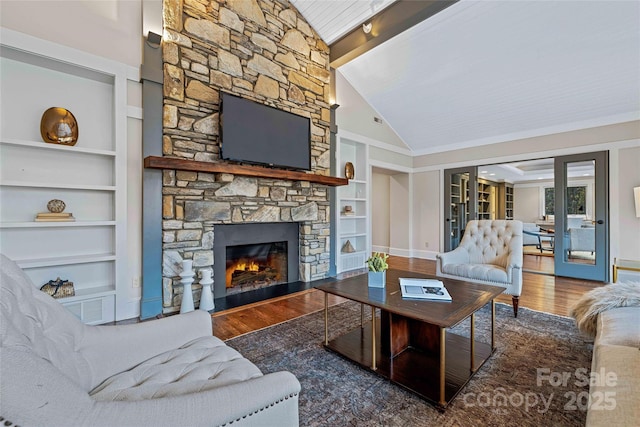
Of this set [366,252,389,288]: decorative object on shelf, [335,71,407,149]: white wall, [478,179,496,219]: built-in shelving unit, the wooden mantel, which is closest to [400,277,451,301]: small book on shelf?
[366,252,389,288]: decorative object on shelf

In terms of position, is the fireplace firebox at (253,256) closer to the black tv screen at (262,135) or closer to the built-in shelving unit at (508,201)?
the black tv screen at (262,135)

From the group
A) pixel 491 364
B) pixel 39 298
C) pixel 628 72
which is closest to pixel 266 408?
pixel 39 298

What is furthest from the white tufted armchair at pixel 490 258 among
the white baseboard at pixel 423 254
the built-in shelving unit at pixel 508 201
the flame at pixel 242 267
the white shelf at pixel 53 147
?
the built-in shelving unit at pixel 508 201

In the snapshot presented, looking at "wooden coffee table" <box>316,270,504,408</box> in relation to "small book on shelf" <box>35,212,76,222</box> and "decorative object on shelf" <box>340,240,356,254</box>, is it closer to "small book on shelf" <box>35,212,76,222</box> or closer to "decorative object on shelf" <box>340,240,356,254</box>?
"small book on shelf" <box>35,212,76,222</box>

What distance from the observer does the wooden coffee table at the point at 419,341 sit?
1596 millimetres

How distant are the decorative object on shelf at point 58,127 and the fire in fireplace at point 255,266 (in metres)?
1.86

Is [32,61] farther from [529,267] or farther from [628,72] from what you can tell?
[529,267]

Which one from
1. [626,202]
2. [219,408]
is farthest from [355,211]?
[219,408]

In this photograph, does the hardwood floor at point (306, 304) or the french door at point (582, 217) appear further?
the french door at point (582, 217)

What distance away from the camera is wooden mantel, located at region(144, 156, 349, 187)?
262 cm

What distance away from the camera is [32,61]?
2.40m

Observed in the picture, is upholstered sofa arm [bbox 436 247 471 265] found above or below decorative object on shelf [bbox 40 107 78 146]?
below

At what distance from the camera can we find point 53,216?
2410mm

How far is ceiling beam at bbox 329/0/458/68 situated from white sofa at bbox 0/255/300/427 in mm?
3954
